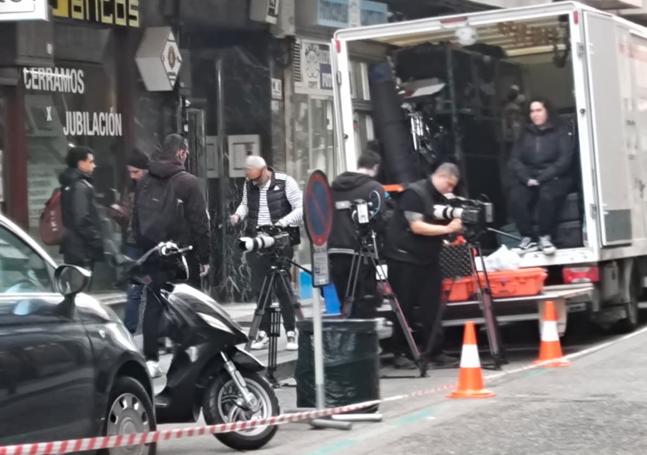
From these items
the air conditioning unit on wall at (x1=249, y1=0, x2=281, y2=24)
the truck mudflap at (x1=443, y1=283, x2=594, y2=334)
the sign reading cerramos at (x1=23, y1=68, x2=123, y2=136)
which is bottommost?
the truck mudflap at (x1=443, y1=283, x2=594, y2=334)

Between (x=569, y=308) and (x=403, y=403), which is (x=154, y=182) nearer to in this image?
(x=403, y=403)

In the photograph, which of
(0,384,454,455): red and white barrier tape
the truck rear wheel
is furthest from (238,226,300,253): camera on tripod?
the truck rear wheel

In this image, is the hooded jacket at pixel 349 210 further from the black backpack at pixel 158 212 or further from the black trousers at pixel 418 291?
the black backpack at pixel 158 212

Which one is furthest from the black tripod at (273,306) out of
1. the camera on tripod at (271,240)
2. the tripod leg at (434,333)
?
the tripod leg at (434,333)

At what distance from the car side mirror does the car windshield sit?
0.14 meters

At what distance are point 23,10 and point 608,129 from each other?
19.5ft

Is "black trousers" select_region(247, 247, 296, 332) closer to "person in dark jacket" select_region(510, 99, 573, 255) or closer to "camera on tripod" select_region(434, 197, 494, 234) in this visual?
"camera on tripod" select_region(434, 197, 494, 234)

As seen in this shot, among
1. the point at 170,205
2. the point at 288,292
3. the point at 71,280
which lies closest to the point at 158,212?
the point at 170,205

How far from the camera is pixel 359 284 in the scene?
40.4 feet

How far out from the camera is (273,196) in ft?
45.7

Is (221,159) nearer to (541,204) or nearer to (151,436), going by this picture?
(541,204)

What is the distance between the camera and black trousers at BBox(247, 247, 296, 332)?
41.2 ft

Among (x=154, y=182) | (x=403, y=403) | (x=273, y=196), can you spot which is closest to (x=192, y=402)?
(x=403, y=403)

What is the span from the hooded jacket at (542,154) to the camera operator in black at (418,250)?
2200 millimetres
